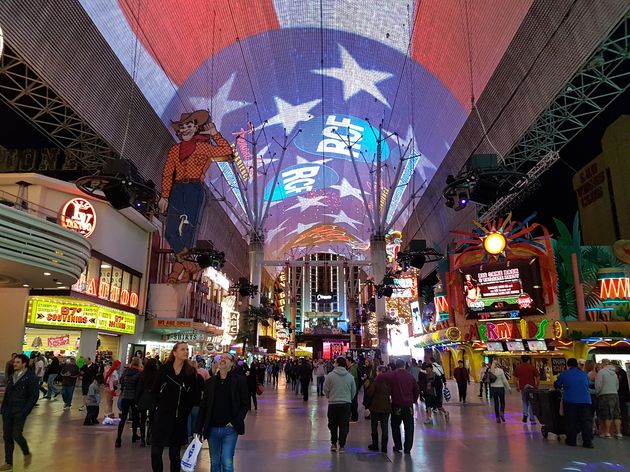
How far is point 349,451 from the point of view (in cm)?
745

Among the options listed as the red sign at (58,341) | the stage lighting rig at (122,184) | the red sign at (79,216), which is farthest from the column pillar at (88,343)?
the stage lighting rig at (122,184)

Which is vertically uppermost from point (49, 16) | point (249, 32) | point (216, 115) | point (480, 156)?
point (249, 32)

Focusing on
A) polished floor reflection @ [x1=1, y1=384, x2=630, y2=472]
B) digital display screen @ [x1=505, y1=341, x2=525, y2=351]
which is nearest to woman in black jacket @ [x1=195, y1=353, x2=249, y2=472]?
polished floor reflection @ [x1=1, y1=384, x2=630, y2=472]

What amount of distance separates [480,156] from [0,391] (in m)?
15.9

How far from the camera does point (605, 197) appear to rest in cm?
2456

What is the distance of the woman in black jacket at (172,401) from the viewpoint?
4.72 metres

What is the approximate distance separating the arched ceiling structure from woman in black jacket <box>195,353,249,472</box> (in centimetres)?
1624

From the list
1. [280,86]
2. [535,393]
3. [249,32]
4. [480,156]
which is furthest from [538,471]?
[280,86]

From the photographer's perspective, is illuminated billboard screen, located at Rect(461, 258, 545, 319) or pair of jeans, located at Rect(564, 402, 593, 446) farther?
illuminated billboard screen, located at Rect(461, 258, 545, 319)

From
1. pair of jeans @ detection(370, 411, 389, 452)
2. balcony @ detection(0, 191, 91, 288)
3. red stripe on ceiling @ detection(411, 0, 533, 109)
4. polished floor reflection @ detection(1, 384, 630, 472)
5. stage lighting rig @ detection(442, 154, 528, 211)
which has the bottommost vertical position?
polished floor reflection @ detection(1, 384, 630, 472)

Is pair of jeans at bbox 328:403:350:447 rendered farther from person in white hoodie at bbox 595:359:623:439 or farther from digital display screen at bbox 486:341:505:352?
digital display screen at bbox 486:341:505:352

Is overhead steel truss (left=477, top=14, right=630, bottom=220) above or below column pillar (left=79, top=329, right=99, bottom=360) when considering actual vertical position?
above

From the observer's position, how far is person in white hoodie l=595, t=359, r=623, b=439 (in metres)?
8.77

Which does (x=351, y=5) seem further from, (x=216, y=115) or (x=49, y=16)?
(x=49, y=16)
